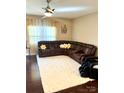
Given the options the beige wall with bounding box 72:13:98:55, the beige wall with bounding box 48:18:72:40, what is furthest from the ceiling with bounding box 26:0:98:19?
the beige wall with bounding box 48:18:72:40

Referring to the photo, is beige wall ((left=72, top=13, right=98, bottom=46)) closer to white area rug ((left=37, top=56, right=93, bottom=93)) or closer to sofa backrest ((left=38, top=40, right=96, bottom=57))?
sofa backrest ((left=38, top=40, right=96, bottom=57))

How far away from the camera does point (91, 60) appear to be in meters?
4.54

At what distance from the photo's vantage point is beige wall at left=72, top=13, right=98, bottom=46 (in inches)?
250

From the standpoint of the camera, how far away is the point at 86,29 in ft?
24.0

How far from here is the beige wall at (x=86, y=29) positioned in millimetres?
6348

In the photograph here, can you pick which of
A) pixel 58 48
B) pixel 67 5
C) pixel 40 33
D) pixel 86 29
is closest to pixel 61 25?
pixel 40 33

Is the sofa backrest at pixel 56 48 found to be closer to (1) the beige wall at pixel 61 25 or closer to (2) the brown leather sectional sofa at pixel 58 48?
(2) the brown leather sectional sofa at pixel 58 48

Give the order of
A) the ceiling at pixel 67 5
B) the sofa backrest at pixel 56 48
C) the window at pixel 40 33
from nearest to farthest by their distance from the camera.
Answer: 1. the ceiling at pixel 67 5
2. the sofa backrest at pixel 56 48
3. the window at pixel 40 33

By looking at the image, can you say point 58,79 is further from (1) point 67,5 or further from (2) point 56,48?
(2) point 56,48

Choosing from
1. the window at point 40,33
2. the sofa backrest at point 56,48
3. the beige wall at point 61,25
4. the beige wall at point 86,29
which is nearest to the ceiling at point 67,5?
the beige wall at point 86,29
